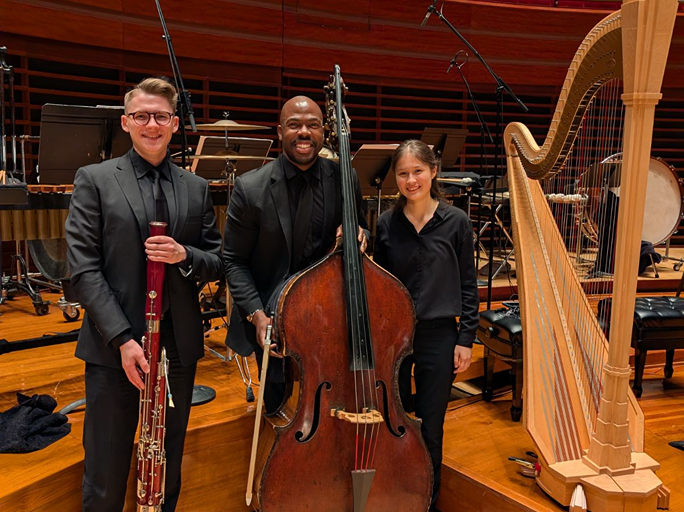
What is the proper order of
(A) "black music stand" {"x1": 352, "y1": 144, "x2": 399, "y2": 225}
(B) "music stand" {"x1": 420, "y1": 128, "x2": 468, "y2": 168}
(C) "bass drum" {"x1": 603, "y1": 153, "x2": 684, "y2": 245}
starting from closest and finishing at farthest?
1. (A) "black music stand" {"x1": 352, "y1": 144, "x2": 399, "y2": 225}
2. (B) "music stand" {"x1": 420, "y1": 128, "x2": 468, "y2": 168}
3. (C) "bass drum" {"x1": 603, "y1": 153, "x2": 684, "y2": 245}

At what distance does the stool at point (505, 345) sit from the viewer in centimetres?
299

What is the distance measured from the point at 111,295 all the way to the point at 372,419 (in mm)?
814

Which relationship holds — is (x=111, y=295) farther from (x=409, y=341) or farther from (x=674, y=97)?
(x=674, y=97)

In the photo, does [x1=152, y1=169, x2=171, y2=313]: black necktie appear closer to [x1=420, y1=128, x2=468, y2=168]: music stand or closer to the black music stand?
the black music stand

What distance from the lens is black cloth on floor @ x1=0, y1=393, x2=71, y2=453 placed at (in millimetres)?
2355

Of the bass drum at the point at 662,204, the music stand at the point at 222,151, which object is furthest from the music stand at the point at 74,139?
the bass drum at the point at 662,204

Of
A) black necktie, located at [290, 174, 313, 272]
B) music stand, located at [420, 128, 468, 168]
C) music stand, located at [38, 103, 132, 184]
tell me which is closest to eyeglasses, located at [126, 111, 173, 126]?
black necktie, located at [290, 174, 313, 272]

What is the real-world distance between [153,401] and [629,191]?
4.78 ft

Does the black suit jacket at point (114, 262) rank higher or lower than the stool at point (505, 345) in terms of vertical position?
higher

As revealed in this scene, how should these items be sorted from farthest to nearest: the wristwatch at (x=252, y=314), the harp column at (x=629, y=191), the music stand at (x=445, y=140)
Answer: the music stand at (x=445, y=140) < the wristwatch at (x=252, y=314) < the harp column at (x=629, y=191)

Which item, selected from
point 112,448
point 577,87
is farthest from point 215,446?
point 577,87

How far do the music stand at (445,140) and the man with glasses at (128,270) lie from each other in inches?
134

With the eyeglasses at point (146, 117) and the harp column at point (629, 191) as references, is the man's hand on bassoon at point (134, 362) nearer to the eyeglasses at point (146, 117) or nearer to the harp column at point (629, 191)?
the eyeglasses at point (146, 117)

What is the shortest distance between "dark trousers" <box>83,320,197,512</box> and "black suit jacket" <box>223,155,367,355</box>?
277 mm
